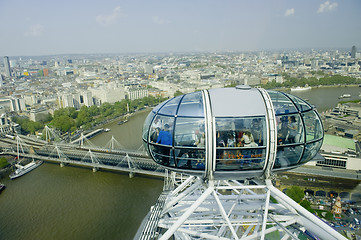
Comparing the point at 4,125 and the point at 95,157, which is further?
the point at 4,125

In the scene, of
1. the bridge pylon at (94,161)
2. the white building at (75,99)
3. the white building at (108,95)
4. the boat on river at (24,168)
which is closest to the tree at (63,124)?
the white building at (75,99)

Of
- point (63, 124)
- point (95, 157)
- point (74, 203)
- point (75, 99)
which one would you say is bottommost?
point (74, 203)

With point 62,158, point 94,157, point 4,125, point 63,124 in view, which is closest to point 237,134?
point 94,157

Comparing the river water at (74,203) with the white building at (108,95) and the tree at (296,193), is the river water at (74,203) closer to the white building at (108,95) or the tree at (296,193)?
the tree at (296,193)

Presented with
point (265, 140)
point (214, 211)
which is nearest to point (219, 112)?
point (265, 140)

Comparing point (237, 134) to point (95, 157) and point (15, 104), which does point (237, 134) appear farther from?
point (15, 104)

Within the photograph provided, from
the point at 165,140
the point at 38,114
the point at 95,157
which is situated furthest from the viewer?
the point at 38,114

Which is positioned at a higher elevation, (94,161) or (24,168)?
(94,161)
